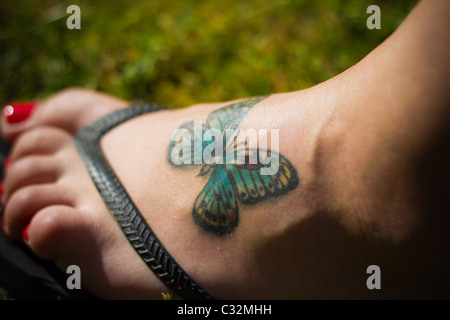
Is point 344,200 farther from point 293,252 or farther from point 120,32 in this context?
point 120,32

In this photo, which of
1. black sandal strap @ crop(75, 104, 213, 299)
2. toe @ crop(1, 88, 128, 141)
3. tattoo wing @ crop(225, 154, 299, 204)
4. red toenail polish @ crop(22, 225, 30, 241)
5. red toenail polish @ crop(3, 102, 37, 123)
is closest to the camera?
tattoo wing @ crop(225, 154, 299, 204)

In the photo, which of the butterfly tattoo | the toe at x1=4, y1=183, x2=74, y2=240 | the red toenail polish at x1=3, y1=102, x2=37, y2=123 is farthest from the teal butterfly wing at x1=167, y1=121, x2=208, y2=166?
the red toenail polish at x1=3, y1=102, x2=37, y2=123

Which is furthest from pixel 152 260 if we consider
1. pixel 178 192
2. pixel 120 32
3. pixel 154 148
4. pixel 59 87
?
pixel 120 32

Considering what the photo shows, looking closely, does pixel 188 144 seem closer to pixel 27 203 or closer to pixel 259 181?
pixel 259 181

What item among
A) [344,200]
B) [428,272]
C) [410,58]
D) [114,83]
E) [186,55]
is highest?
[186,55]

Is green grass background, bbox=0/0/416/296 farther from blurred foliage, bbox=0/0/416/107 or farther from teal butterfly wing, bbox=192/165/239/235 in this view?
teal butterfly wing, bbox=192/165/239/235

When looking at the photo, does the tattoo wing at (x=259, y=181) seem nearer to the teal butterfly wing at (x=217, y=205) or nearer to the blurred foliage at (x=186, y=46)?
the teal butterfly wing at (x=217, y=205)
